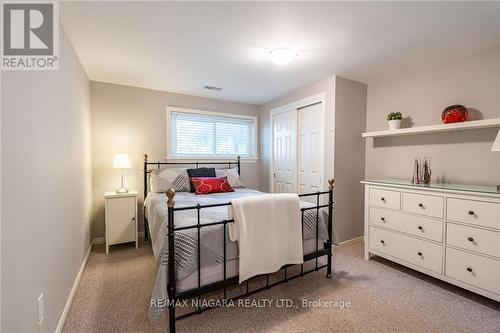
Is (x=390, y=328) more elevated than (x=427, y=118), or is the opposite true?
(x=427, y=118)

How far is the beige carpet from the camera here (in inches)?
64.1

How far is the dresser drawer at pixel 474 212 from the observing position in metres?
1.79

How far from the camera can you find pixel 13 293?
1.00 metres

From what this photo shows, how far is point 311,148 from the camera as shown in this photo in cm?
346

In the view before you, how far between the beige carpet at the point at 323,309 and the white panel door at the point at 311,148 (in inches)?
52.3

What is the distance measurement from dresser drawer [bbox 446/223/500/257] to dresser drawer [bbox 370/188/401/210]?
0.47 metres

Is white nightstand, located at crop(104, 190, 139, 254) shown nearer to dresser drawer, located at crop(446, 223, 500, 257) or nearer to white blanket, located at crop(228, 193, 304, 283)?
white blanket, located at crop(228, 193, 304, 283)

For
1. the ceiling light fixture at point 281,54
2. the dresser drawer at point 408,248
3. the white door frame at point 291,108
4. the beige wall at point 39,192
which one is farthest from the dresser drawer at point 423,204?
the beige wall at point 39,192

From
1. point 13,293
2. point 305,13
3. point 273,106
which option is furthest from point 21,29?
point 273,106

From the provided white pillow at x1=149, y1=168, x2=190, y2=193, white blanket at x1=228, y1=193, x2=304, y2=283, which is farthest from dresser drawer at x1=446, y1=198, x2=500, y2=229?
white pillow at x1=149, y1=168, x2=190, y2=193

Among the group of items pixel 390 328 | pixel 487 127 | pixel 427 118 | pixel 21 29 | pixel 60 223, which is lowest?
pixel 390 328

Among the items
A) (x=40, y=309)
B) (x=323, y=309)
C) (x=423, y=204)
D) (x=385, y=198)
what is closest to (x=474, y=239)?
(x=423, y=204)

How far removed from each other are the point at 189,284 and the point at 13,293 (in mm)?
895

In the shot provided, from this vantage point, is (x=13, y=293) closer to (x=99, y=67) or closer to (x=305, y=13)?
(x=305, y=13)
